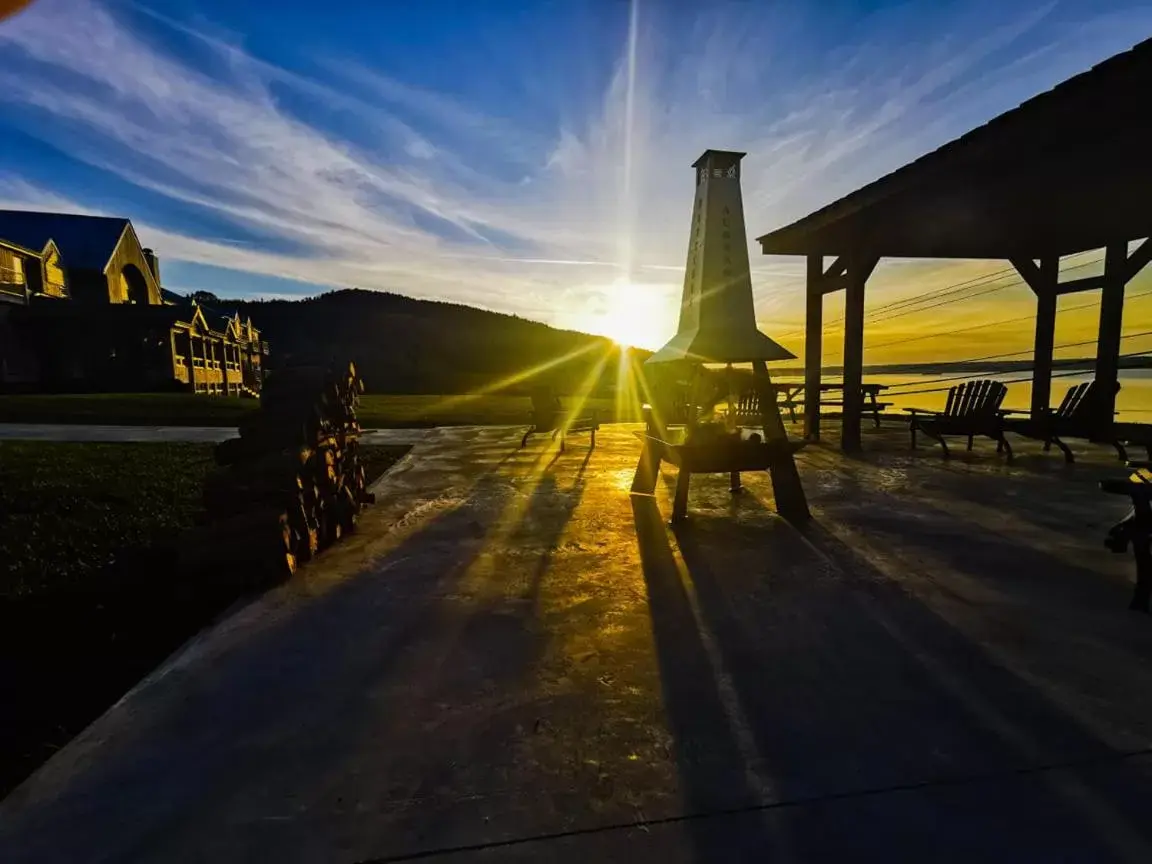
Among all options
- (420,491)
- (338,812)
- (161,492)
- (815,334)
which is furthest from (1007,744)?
(815,334)

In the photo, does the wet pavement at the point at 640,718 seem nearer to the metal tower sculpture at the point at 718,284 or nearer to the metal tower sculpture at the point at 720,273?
the metal tower sculpture at the point at 718,284

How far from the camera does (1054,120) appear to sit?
Result: 554cm

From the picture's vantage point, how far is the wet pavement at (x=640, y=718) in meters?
1.69

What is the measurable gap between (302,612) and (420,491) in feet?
11.3

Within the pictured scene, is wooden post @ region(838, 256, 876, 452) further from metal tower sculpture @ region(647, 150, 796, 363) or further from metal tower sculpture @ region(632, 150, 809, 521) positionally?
metal tower sculpture @ region(647, 150, 796, 363)

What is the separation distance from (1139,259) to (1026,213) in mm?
3095

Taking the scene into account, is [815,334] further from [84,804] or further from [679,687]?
[84,804]

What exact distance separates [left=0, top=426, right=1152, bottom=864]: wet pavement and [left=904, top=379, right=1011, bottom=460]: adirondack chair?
187 inches

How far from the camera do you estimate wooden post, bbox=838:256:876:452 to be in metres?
9.86

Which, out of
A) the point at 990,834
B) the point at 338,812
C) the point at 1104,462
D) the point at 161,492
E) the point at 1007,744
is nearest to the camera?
the point at 990,834

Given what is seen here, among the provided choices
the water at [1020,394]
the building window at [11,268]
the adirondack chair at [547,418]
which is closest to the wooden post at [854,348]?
the adirondack chair at [547,418]

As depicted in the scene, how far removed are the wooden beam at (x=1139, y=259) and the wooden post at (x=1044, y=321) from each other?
1.31m

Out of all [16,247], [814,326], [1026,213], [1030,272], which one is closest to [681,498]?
[814,326]

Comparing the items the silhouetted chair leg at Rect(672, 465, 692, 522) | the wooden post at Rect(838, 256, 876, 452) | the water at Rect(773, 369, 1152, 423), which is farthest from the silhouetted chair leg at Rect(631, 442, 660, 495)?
the water at Rect(773, 369, 1152, 423)
